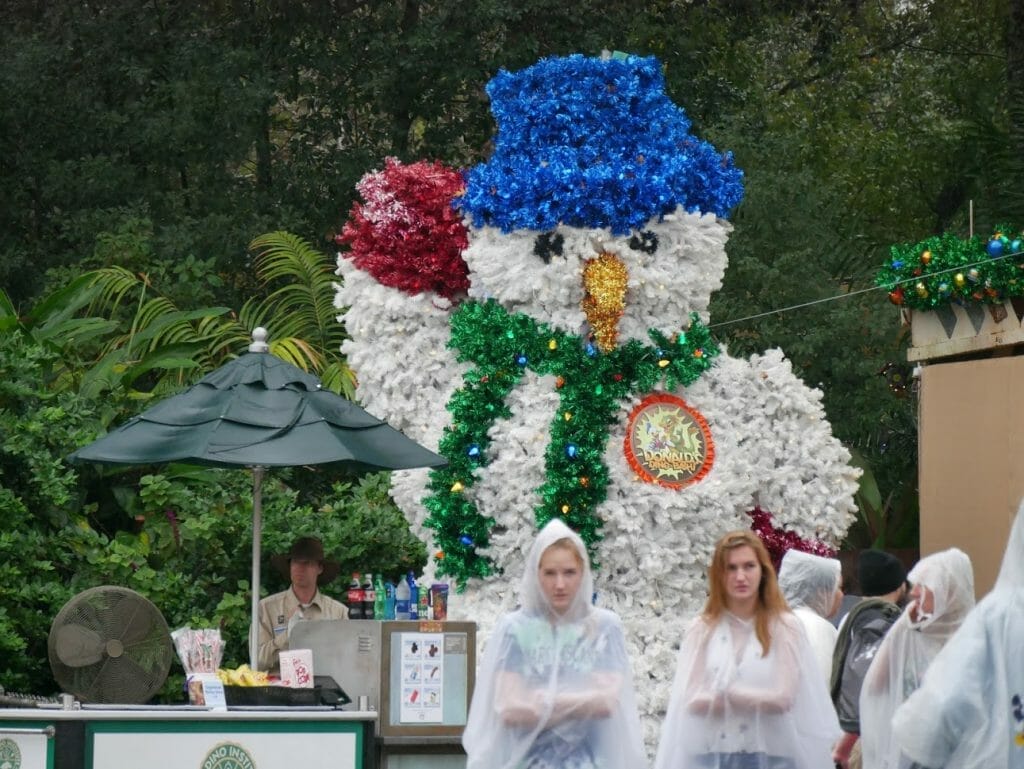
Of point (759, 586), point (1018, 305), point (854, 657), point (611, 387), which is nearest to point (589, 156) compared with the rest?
point (611, 387)

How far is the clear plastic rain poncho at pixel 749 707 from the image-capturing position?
5.51 m

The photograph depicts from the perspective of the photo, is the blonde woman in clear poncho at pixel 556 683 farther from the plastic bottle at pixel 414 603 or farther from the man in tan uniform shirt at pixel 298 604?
the man in tan uniform shirt at pixel 298 604

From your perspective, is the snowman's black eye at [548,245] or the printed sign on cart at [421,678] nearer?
the printed sign on cart at [421,678]

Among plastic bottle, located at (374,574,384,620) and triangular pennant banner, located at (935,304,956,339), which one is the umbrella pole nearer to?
plastic bottle, located at (374,574,384,620)

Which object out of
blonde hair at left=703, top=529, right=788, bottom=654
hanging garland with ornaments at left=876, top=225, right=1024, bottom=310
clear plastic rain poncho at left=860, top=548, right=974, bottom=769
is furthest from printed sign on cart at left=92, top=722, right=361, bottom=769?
hanging garland with ornaments at left=876, top=225, right=1024, bottom=310

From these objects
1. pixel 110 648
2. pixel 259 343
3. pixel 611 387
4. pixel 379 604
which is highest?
pixel 259 343

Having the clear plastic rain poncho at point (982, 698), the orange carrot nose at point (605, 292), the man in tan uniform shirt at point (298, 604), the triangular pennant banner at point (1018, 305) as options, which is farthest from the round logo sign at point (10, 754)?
the triangular pennant banner at point (1018, 305)

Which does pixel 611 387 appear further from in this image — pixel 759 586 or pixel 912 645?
pixel 912 645

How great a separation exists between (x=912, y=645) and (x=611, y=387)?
3.17 meters

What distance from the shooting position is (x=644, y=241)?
28.2 feet

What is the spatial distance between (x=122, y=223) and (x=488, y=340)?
23.5 feet

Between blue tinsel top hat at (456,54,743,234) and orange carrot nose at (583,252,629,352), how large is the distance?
0.18 meters

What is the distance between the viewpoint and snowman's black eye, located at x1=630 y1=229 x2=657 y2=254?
28.1 feet

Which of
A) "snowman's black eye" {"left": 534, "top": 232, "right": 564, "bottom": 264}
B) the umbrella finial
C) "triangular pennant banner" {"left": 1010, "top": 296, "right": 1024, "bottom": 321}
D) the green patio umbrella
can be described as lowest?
the green patio umbrella
